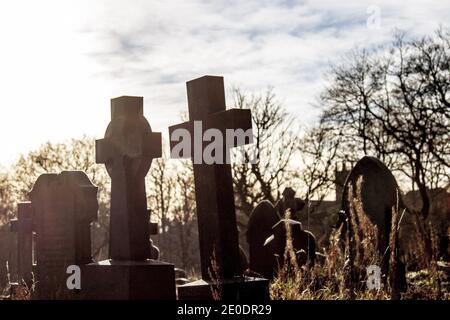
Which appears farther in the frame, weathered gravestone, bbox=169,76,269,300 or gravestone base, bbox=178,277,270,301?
weathered gravestone, bbox=169,76,269,300

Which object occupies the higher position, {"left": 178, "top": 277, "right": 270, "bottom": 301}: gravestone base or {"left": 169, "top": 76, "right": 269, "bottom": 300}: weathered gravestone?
{"left": 169, "top": 76, "right": 269, "bottom": 300}: weathered gravestone

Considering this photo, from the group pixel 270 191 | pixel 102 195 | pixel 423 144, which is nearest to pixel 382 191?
pixel 423 144

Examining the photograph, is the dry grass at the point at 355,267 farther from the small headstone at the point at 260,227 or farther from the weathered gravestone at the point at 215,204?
the small headstone at the point at 260,227

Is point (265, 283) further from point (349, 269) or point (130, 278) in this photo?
point (130, 278)

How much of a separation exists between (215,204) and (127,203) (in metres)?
1.11

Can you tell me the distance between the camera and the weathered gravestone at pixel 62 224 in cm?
1011

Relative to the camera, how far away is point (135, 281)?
24.4 ft

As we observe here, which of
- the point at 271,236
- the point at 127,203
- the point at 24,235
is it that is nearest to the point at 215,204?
the point at 127,203

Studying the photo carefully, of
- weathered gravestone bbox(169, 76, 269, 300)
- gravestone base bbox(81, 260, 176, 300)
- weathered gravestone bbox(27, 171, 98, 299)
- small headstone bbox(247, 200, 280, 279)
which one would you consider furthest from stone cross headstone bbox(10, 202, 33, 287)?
weathered gravestone bbox(169, 76, 269, 300)

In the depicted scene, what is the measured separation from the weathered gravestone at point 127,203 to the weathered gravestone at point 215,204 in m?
0.44

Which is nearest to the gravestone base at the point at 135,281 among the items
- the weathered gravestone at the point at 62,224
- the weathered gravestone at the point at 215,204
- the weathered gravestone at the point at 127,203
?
the weathered gravestone at the point at 127,203

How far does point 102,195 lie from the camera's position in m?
37.3

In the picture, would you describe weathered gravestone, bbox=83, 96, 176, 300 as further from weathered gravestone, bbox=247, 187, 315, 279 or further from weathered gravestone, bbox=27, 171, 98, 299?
weathered gravestone, bbox=247, 187, 315, 279

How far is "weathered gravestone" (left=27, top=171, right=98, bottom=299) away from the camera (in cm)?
1011
